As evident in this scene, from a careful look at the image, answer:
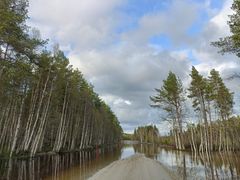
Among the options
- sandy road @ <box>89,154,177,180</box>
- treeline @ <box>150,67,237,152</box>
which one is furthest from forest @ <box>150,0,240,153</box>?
sandy road @ <box>89,154,177,180</box>

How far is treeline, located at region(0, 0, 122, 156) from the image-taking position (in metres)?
19.7

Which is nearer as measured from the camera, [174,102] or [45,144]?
[45,144]

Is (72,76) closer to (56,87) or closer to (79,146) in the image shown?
(56,87)

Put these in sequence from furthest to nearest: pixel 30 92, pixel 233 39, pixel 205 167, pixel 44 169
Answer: pixel 30 92 < pixel 205 167 < pixel 44 169 < pixel 233 39

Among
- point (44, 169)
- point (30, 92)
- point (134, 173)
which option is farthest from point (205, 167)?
point (30, 92)

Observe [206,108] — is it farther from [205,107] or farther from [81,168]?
[81,168]

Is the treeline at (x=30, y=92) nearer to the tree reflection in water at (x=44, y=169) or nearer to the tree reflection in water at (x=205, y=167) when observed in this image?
the tree reflection in water at (x=44, y=169)

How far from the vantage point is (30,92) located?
3675 cm

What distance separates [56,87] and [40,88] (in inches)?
127

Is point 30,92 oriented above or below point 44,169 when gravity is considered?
above

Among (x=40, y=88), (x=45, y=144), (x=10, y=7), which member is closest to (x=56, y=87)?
(x=40, y=88)

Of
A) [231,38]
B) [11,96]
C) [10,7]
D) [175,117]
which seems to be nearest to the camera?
[231,38]

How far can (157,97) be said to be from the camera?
203 feet

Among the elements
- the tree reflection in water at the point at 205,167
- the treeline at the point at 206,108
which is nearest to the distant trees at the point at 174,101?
the treeline at the point at 206,108
